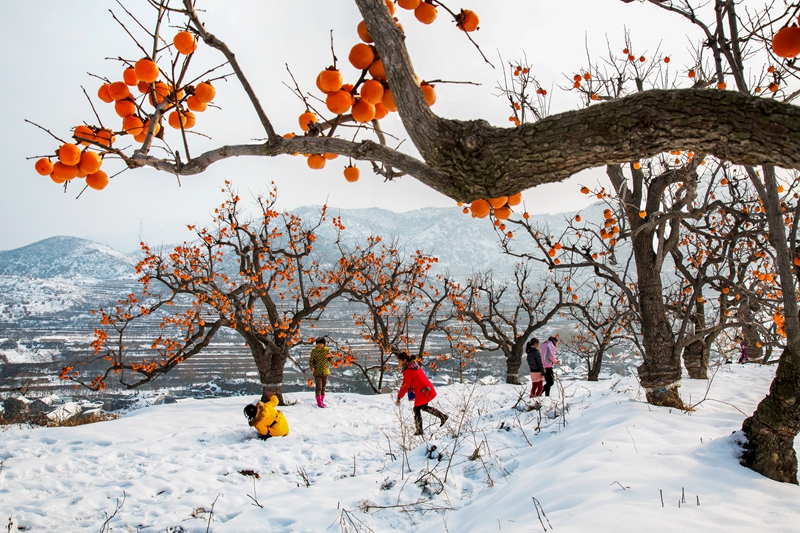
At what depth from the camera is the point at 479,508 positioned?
2.94 metres

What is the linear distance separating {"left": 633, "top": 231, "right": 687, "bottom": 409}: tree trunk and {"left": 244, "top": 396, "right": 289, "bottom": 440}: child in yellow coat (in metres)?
5.30

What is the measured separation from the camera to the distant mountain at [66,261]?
508ft

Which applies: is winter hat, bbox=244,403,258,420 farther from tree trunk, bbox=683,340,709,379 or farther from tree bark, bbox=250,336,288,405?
tree trunk, bbox=683,340,709,379

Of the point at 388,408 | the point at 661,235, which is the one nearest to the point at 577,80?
the point at 661,235

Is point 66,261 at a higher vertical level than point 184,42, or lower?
higher

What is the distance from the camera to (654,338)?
4820 mm

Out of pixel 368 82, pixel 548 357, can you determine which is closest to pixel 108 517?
pixel 368 82

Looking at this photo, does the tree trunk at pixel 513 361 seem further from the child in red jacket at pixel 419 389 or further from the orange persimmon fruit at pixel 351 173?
the orange persimmon fruit at pixel 351 173

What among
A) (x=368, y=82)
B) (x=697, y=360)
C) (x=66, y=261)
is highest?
(x=66, y=261)

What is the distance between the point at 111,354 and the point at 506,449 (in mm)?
9229

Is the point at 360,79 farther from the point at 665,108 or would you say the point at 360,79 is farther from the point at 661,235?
the point at 661,235

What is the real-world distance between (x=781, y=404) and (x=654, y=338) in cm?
222

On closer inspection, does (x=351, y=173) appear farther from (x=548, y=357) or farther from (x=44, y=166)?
(x=548, y=357)

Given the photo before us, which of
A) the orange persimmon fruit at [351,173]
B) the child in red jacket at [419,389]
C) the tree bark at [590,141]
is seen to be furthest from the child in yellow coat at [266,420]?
the tree bark at [590,141]
